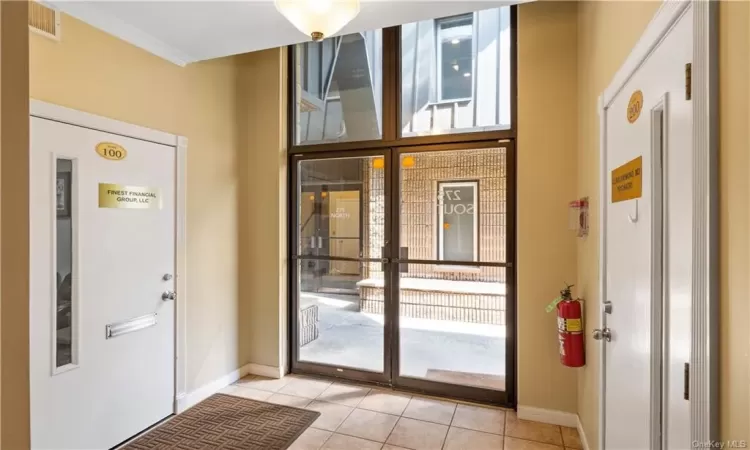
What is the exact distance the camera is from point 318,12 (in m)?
1.79

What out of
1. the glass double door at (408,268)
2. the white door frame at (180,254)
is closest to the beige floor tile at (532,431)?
the glass double door at (408,268)

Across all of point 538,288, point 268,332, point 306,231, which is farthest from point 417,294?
point 268,332

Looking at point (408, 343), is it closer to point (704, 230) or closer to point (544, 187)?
point (544, 187)

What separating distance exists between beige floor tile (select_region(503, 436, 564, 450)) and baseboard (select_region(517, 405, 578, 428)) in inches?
11.2

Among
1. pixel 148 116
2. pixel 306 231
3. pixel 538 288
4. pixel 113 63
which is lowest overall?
pixel 538 288

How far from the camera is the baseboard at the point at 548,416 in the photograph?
282 cm

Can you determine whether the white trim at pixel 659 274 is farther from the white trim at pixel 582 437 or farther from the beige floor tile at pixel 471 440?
the beige floor tile at pixel 471 440

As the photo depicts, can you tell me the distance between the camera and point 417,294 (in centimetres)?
344

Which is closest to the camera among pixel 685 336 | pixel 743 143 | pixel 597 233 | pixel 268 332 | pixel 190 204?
pixel 743 143

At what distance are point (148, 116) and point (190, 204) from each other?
73cm

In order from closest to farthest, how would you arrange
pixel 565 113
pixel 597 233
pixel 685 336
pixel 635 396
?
1. pixel 685 336
2. pixel 635 396
3. pixel 597 233
4. pixel 565 113

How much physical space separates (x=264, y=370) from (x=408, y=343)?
145 centimetres

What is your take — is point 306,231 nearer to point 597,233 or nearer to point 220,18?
point 220,18

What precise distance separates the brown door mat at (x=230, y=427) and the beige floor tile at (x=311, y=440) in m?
0.04
